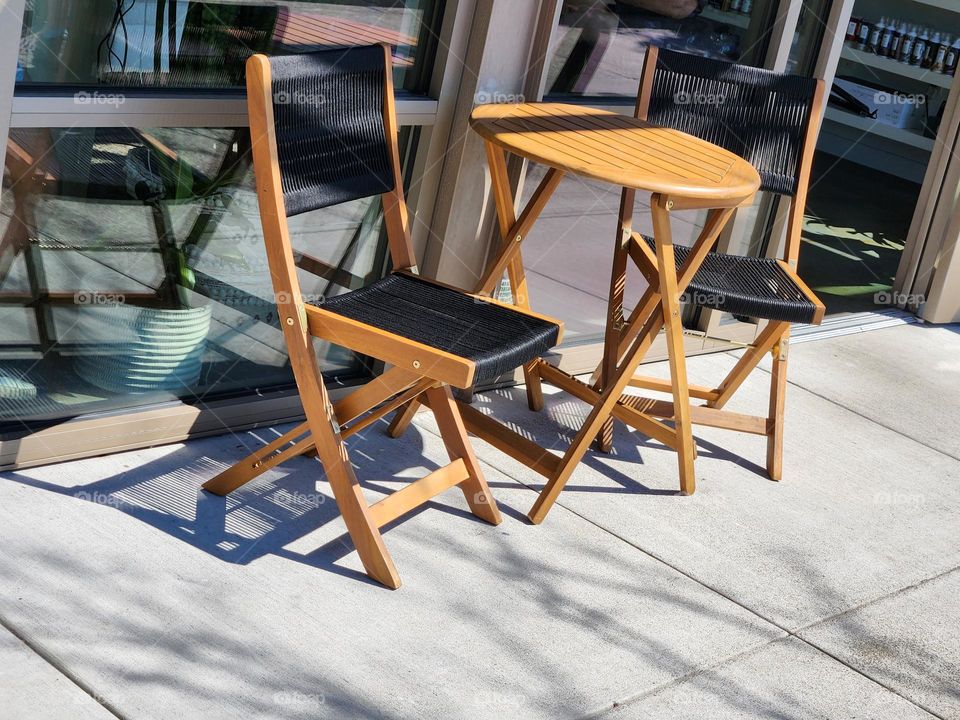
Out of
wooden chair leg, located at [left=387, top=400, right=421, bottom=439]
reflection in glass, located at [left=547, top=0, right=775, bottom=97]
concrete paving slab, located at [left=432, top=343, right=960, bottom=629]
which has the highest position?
reflection in glass, located at [left=547, top=0, right=775, bottom=97]

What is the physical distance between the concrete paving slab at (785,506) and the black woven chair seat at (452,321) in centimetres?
68

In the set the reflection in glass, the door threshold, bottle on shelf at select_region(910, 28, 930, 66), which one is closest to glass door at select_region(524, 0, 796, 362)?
the reflection in glass

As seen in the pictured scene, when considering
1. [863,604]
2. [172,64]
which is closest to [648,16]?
[172,64]

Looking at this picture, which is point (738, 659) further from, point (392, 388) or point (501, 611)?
point (392, 388)

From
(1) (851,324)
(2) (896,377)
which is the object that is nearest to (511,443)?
(2) (896,377)

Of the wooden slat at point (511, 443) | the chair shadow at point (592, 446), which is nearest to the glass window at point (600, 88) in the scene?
the chair shadow at point (592, 446)

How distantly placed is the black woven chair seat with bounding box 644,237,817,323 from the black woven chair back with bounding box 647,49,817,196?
0.37 meters

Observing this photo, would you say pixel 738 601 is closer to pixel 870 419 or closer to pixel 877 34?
pixel 870 419

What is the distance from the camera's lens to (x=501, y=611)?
284cm

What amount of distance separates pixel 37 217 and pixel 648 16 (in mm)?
2207

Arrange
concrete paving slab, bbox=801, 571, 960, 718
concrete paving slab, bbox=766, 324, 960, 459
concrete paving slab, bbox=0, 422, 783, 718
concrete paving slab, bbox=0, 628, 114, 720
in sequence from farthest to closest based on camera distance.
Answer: concrete paving slab, bbox=766, 324, 960, 459
concrete paving slab, bbox=801, 571, 960, 718
concrete paving slab, bbox=0, 422, 783, 718
concrete paving slab, bbox=0, 628, 114, 720

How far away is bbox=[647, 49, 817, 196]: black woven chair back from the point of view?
389 centimetres

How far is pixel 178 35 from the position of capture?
2908mm

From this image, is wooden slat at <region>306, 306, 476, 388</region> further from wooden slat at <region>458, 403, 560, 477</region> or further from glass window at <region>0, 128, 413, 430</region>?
wooden slat at <region>458, 403, 560, 477</region>
